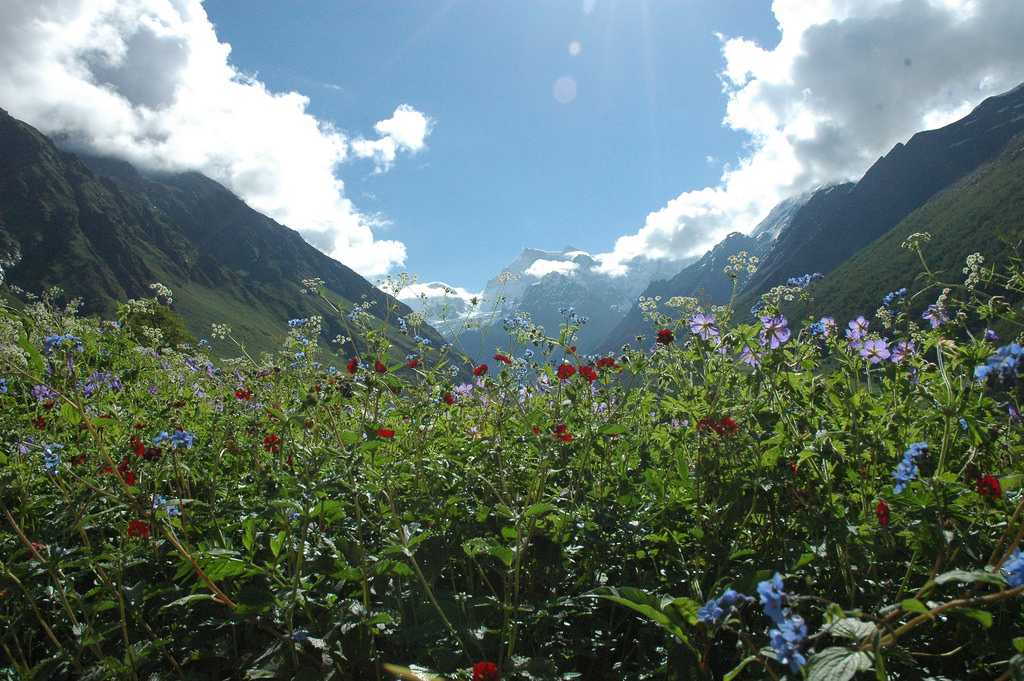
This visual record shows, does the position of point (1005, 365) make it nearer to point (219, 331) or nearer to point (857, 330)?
point (857, 330)

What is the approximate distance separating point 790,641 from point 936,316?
373 cm

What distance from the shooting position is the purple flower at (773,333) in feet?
10.7

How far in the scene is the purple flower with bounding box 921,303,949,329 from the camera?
12.7 feet

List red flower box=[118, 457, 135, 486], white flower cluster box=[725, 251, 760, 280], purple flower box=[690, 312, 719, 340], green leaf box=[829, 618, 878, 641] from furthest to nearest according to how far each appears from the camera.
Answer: white flower cluster box=[725, 251, 760, 280], purple flower box=[690, 312, 719, 340], red flower box=[118, 457, 135, 486], green leaf box=[829, 618, 878, 641]

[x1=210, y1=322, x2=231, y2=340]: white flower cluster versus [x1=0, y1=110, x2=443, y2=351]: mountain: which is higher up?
[x1=0, y1=110, x2=443, y2=351]: mountain

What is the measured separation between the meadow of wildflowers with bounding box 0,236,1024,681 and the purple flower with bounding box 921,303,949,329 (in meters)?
0.04

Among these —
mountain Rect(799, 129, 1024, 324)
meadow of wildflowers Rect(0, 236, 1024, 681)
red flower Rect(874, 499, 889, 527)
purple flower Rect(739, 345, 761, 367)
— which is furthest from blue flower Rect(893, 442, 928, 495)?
mountain Rect(799, 129, 1024, 324)

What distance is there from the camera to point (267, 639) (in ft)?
9.23

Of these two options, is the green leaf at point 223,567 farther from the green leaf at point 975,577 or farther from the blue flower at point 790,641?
A: the green leaf at point 975,577

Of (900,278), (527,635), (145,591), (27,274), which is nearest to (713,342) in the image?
(527,635)

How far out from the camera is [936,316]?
13.2 feet

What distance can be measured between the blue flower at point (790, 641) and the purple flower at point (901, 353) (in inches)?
102

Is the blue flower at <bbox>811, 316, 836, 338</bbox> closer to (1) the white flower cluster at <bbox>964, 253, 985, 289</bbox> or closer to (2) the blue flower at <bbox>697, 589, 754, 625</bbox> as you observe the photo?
(1) the white flower cluster at <bbox>964, 253, 985, 289</bbox>

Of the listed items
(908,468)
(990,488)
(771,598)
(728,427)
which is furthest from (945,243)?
(771,598)
